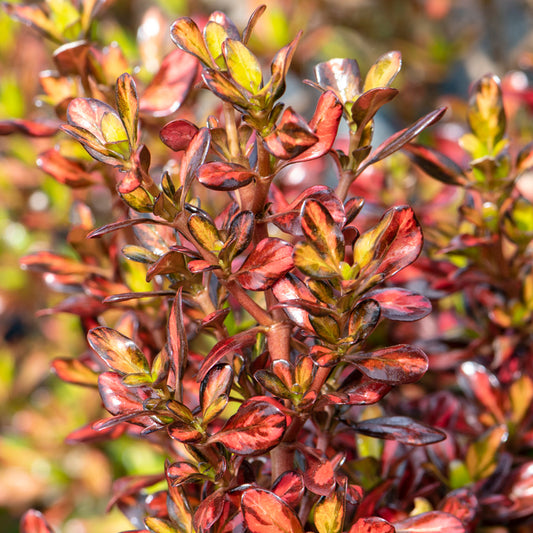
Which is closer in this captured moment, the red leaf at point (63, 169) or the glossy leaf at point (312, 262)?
the glossy leaf at point (312, 262)

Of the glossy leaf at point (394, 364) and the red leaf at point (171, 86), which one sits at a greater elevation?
the red leaf at point (171, 86)

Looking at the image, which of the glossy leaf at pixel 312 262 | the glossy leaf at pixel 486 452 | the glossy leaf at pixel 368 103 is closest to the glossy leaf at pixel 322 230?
the glossy leaf at pixel 312 262

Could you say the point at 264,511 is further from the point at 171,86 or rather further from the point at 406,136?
the point at 171,86

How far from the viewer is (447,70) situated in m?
1.79

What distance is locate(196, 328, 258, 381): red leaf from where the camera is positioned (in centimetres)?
44

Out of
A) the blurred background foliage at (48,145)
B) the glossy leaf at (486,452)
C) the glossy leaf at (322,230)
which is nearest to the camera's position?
the glossy leaf at (322,230)

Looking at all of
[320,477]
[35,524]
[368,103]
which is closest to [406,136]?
[368,103]

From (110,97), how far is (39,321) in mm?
1066

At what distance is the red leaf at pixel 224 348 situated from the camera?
442 mm

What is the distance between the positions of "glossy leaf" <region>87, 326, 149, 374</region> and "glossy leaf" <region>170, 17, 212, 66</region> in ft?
0.69

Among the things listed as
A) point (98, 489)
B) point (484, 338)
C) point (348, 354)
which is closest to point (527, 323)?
point (484, 338)

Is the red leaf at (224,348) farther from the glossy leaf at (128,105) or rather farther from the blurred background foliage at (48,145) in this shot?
the blurred background foliage at (48,145)

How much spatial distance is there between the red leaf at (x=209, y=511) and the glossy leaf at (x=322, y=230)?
190 mm

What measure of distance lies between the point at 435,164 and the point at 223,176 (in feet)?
1.01
